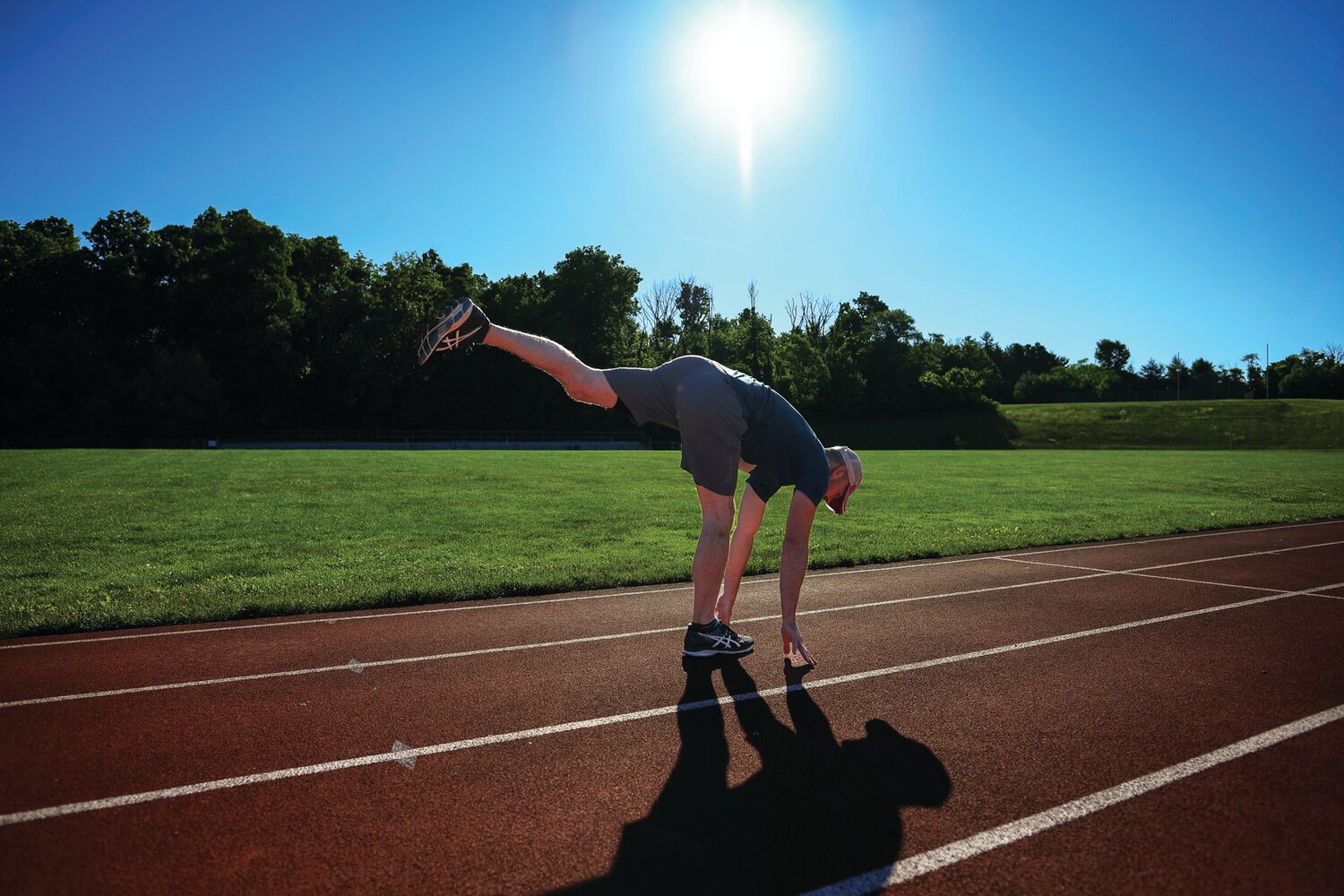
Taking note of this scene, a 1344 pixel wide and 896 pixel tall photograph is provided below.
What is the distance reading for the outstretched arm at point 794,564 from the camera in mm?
4949

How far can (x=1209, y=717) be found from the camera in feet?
13.8

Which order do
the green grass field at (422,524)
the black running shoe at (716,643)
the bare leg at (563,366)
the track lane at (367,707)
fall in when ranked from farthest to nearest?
the green grass field at (422,524) → the black running shoe at (716,643) → the bare leg at (563,366) → the track lane at (367,707)

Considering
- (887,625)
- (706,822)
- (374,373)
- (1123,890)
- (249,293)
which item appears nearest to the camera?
Answer: (1123,890)

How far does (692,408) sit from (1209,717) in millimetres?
3369

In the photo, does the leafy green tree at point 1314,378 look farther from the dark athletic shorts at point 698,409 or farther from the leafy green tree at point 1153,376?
the dark athletic shorts at point 698,409

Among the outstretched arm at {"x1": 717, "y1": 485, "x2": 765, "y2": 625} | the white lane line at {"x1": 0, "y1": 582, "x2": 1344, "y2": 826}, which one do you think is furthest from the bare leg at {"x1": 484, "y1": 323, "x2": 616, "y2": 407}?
the white lane line at {"x1": 0, "y1": 582, "x2": 1344, "y2": 826}

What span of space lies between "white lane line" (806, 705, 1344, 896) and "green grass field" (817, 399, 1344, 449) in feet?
196

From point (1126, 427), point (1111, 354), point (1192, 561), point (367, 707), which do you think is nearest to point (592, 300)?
point (1126, 427)

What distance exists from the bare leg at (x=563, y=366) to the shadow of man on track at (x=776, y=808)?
205cm

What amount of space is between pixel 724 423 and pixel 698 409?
7.6 inches

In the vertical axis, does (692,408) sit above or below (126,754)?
above

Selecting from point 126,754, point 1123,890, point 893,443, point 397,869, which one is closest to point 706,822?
point 397,869

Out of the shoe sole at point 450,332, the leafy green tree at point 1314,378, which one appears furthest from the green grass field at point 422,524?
the leafy green tree at point 1314,378

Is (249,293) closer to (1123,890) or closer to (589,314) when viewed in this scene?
(589,314)
